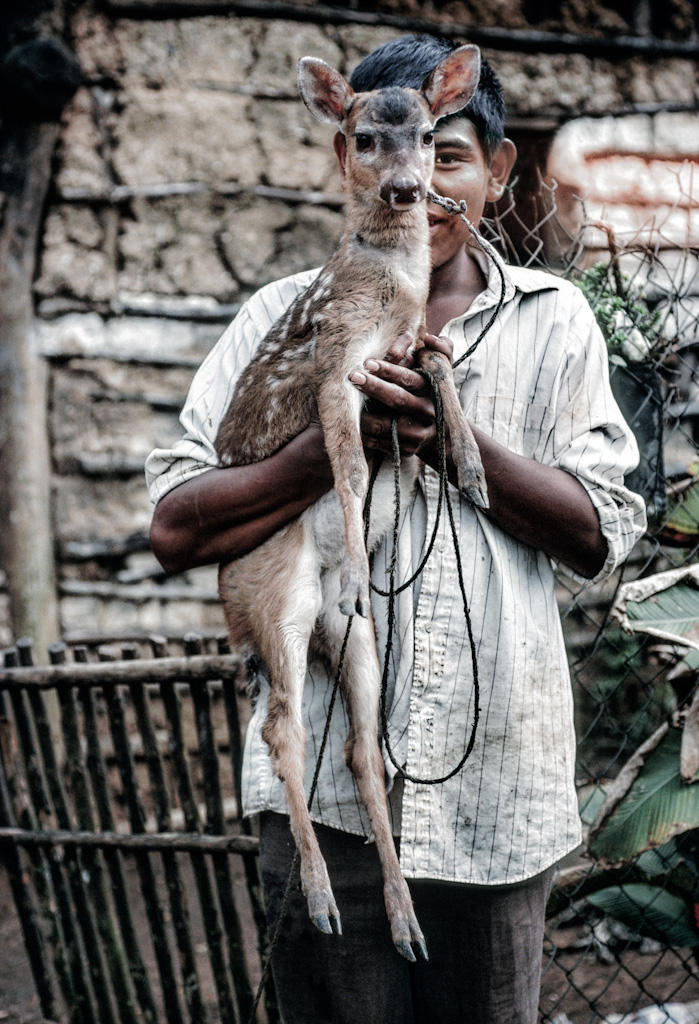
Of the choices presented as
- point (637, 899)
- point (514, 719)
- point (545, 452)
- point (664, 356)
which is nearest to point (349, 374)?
point (545, 452)

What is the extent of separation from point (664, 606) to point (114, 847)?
194 centimetres

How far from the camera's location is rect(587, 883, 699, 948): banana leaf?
2.96 m

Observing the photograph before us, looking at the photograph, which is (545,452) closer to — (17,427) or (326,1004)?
(326,1004)

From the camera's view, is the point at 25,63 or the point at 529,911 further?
the point at 25,63

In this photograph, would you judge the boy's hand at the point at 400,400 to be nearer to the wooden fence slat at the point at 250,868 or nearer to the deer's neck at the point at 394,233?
the deer's neck at the point at 394,233

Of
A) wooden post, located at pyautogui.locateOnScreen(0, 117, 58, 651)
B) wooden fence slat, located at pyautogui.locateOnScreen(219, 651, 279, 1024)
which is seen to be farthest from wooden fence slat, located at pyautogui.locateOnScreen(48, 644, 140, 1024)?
wooden post, located at pyautogui.locateOnScreen(0, 117, 58, 651)

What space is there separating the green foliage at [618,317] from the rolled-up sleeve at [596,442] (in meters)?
0.96

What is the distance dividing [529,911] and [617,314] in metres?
1.74

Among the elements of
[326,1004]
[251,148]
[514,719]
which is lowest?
[326,1004]

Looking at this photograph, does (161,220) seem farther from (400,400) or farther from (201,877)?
(400,400)

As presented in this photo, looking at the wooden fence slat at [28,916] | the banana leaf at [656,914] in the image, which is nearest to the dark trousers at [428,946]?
the banana leaf at [656,914]

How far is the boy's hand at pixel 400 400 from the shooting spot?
5.53ft

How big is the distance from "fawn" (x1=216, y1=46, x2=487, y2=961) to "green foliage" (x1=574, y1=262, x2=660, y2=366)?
110cm

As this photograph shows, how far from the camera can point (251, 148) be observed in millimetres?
4828
